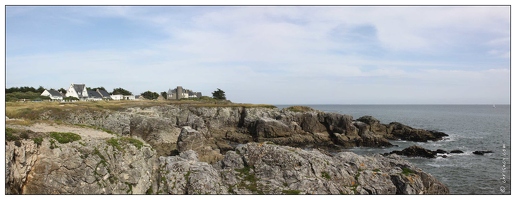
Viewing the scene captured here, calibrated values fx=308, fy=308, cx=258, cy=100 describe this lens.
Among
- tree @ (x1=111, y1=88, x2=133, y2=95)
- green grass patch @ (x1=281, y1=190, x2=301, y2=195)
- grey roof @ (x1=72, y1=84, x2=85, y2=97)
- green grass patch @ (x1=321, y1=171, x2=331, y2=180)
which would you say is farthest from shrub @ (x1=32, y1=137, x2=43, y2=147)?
tree @ (x1=111, y1=88, x2=133, y2=95)

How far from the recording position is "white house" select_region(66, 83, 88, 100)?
8494 centimetres

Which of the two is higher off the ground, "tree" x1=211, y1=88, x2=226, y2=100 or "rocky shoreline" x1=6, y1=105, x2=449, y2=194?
"tree" x1=211, y1=88, x2=226, y2=100

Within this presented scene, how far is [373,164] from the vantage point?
83.5 ft

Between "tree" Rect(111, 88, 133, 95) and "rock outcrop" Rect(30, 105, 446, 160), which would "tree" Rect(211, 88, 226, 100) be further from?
"rock outcrop" Rect(30, 105, 446, 160)

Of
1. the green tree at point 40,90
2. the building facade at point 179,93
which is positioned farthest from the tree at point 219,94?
the green tree at point 40,90

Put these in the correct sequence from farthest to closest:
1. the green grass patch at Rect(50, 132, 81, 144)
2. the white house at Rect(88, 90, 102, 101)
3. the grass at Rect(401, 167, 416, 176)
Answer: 1. the white house at Rect(88, 90, 102, 101)
2. the grass at Rect(401, 167, 416, 176)
3. the green grass patch at Rect(50, 132, 81, 144)

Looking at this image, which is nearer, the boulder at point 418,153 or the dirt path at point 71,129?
the dirt path at point 71,129

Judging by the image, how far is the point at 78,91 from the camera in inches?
3452

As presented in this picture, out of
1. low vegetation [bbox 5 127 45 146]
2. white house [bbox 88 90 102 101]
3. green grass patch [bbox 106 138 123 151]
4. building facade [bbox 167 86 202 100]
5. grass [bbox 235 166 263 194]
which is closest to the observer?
low vegetation [bbox 5 127 45 146]

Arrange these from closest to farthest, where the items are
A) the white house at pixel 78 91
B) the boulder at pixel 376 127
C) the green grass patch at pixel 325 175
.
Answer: the green grass patch at pixel 325 175 < the boulder at pixel 376 127 < the white house at pixel 78 91

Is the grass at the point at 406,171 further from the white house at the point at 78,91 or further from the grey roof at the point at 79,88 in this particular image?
the grey roof at the point at 79,88

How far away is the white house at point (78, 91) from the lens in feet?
279

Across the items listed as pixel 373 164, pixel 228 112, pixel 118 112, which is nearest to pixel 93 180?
pixel 373 164

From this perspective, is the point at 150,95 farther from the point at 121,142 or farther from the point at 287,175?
the point at 287,175
